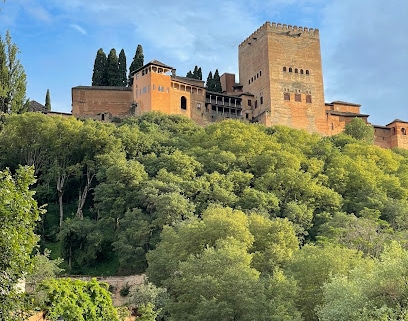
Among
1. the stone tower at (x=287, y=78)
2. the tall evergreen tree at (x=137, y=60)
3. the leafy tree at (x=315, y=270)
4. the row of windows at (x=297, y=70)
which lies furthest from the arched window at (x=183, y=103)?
the leafy tree at (x=315, y=270)

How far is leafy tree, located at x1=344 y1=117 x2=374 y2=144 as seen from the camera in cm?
6906

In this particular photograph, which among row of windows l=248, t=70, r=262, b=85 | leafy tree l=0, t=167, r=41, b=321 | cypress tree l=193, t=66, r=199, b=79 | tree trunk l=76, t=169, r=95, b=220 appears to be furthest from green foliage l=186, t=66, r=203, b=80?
leafy tree l=0, t=167, r=41, b=321

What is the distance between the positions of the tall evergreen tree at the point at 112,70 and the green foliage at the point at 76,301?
49049 millimetres

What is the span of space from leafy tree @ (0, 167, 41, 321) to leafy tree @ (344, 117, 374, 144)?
60.5 meters

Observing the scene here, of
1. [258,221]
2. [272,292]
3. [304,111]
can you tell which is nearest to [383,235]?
[258,221]

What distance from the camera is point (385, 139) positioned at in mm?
76500

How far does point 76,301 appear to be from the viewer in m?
20.1

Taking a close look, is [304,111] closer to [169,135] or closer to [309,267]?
[169,135]

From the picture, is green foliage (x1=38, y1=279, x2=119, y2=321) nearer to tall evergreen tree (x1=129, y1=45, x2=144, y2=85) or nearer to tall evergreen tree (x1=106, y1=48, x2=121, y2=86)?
tall evergreen tree (x1=106, y1=48, x2=121, y2=86)

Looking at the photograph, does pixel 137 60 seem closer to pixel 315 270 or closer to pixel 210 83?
pixel 210 83

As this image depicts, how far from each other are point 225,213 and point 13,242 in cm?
2550

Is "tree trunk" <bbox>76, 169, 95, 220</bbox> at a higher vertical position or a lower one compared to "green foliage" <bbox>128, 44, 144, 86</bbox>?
lower

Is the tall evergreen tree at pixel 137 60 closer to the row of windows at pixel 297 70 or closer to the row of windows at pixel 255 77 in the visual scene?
the row of windows at pixel 255 77

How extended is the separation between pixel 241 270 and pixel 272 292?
1763 mm
